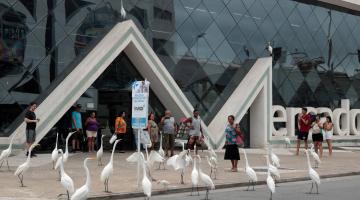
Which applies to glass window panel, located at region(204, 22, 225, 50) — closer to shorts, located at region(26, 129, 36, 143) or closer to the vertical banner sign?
shorts, located at region(26, 129, 36, 143)

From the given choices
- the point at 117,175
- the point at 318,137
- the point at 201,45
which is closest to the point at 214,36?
the point at 201,45

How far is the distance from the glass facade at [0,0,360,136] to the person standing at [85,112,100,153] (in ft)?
6.21

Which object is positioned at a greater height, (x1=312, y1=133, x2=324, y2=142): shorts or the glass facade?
the glass facade

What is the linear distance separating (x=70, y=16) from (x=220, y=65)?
8716mm

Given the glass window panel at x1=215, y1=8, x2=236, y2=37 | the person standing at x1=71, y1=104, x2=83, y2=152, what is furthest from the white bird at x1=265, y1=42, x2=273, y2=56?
the person standing at x1=71, y1=104, x2=83, y2=152

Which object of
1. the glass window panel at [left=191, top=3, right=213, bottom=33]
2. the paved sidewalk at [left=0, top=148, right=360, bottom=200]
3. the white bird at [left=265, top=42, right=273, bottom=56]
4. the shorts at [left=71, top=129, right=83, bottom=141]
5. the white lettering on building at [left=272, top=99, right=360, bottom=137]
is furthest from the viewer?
the white lettering on building at [left=272, top=99, right=360, bottom=137]

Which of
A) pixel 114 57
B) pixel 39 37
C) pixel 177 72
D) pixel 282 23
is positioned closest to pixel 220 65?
pixel 177 72

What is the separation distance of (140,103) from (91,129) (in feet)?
28.8

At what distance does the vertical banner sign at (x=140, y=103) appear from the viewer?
12.2m

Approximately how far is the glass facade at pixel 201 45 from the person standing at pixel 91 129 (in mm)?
1892

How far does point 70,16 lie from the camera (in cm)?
2220

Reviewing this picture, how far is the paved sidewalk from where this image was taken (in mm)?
11094

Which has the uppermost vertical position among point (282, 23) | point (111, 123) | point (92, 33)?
point (282, 23)

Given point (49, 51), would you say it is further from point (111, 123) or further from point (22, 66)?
point (111, 123)
